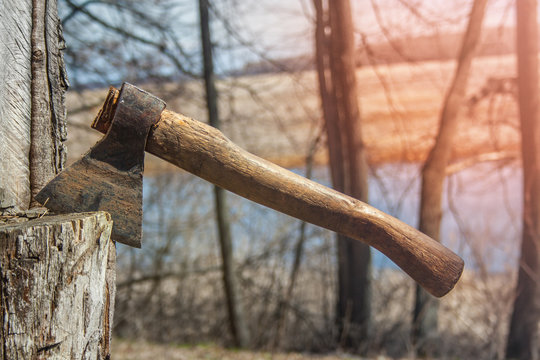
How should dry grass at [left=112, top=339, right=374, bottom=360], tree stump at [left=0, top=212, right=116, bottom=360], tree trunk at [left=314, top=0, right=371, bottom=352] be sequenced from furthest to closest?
tree trunk at [left=314, top=0, right=371, bottom=352], dry grass at [left=112, top=339, right=374, bottom=360], tree stump at [left=0, top=212, right=116, bottom=360]

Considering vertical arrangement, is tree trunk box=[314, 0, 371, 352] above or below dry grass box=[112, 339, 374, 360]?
above

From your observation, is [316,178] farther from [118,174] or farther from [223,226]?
[118,174]

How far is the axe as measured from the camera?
158cm

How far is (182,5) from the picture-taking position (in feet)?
20.1

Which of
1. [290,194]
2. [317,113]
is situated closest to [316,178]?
[317,113]

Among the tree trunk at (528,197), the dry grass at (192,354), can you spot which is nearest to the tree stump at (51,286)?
the dry grass at (192,354)

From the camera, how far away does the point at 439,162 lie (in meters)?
5.02

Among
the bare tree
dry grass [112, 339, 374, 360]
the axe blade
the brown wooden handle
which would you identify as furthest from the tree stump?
dry grass [112, 339, 374, 360]

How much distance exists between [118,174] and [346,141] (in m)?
3.87

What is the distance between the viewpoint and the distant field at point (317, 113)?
20.3ft

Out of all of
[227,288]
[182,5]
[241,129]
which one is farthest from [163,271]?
[182,5]

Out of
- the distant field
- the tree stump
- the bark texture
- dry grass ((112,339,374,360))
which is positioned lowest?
dry grass ((112,339,374,360))

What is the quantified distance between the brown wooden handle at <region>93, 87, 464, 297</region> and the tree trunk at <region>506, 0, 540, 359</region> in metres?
3.98

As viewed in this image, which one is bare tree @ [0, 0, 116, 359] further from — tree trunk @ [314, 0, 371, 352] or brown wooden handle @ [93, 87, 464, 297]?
tree trunk @ [314, 0, 371, 352]
